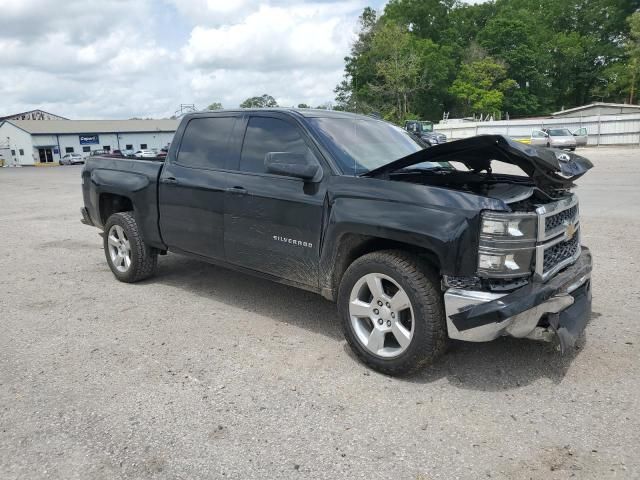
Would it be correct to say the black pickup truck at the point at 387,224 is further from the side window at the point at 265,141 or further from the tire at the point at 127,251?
the tire at the point at 127,251

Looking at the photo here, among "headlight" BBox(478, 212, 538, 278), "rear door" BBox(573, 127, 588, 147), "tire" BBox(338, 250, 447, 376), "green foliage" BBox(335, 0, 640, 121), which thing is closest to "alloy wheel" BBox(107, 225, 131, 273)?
"tire" BBox(338, 250, 447, 376)

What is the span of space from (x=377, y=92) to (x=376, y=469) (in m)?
66.0

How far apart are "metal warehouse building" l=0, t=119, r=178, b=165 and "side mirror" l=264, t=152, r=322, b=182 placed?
223ft

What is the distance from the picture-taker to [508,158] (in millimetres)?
3561

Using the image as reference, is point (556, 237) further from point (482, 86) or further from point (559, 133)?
point (482, 86)

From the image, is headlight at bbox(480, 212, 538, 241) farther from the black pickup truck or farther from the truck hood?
the truck hood

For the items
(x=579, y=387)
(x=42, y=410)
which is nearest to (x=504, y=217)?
(x=579, y=387)

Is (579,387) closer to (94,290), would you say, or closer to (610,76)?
(94,290)

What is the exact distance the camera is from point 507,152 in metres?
3.44

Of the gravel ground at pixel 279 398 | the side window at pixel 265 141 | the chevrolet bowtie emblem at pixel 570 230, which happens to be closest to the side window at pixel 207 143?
the side window at pixel 265 141

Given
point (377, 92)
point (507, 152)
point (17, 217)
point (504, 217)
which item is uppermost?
point (377, 92)

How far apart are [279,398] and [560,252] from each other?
7.06 feet

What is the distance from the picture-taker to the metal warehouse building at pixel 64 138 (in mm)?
66500

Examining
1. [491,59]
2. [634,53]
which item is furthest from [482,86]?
[634,53]
